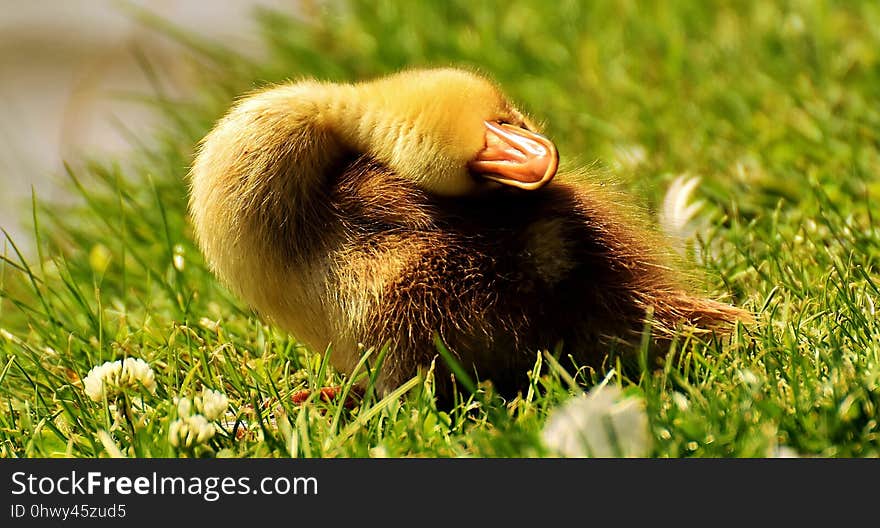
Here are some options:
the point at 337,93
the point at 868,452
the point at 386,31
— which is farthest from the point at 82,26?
the point at 868,452

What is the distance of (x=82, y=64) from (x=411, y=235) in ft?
14.9

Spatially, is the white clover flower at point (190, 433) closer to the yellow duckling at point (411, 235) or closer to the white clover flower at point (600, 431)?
the yellow duckling at point (411, 235)

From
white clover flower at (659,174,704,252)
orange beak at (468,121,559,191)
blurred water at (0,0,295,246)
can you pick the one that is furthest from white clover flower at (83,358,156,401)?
blurred water at (0,0,295,246)

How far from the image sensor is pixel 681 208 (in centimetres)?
338

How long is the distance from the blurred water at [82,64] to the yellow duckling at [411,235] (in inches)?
108

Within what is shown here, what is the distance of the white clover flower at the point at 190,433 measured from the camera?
2143mm

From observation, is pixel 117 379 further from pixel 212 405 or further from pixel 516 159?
pixel 516 159

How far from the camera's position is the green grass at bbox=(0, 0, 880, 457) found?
7.13 feet

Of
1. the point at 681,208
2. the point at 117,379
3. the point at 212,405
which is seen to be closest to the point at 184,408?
the point at 212,405

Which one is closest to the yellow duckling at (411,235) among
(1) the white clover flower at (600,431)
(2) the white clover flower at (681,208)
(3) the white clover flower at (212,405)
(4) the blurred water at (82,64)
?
(3) the white clover flower at (212,405)
